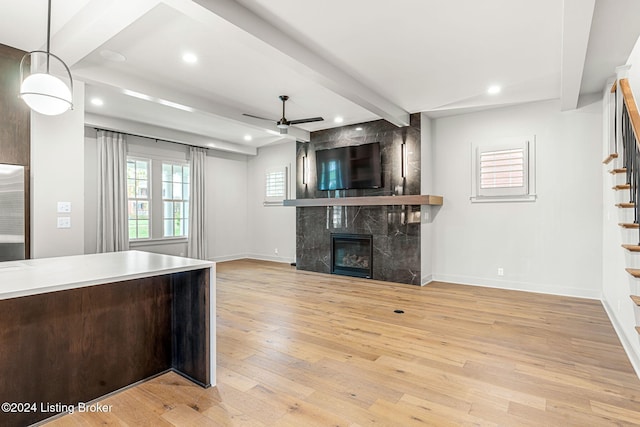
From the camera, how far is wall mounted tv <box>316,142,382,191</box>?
20.2 feet

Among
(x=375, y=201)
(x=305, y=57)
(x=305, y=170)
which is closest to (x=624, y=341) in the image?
(x=375, y=201)

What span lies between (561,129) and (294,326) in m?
4.68

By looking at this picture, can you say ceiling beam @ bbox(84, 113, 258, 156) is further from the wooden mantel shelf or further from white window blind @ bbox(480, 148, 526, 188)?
white window blind @ bbox(480, 148, 526, 188)

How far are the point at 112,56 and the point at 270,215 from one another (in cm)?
540

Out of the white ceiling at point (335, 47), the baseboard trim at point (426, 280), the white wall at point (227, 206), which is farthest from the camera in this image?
the white wall at point (227, 206)

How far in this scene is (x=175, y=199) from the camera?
7.53 meters

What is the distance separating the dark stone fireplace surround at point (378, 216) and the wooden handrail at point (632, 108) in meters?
2.69

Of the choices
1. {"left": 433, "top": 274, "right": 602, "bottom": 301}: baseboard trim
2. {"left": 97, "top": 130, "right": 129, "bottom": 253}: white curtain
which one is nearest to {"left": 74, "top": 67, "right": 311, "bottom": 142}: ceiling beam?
{"left": 97, "top": 130, "right": 129, "bottom": 253}: white curtain

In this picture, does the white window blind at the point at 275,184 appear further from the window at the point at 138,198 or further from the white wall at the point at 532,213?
the white wall at the point at 532,213

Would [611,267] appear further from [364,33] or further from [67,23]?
[67,23]

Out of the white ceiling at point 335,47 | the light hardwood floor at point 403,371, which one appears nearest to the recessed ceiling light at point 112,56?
the white ceiling at point 335,47

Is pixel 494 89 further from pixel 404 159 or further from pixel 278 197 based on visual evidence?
pixel 278 197

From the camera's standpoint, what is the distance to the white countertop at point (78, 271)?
168cm

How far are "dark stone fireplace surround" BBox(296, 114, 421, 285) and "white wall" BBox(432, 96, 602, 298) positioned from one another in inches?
22.9
